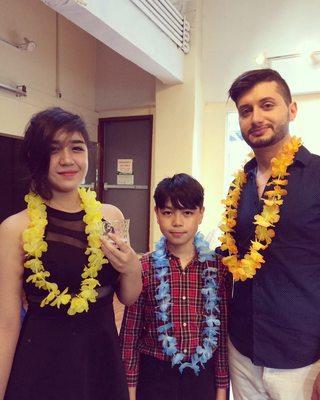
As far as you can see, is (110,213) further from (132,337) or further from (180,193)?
(132,337)

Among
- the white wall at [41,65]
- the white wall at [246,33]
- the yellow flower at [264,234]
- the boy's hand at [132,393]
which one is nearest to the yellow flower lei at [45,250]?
the boy's hand at [132,393]

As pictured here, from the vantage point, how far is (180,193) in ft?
4.78

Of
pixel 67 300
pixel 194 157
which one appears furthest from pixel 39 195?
pixel 194 157

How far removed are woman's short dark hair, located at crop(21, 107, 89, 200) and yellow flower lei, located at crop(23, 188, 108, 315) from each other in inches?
2.4

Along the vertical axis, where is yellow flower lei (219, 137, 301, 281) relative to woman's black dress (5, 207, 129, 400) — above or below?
above

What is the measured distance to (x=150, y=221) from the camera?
5062mm

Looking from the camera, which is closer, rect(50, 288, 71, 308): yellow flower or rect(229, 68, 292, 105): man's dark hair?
rect(50, 288, 71, 308): yellow flower

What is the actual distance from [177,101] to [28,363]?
3781 millimetres

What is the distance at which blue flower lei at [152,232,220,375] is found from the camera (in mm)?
1395

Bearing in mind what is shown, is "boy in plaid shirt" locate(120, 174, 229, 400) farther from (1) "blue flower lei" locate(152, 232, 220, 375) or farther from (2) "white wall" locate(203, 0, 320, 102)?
(2) "white wall" locate(203, 0, 320, 102)

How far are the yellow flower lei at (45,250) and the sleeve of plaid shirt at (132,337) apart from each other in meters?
0.27

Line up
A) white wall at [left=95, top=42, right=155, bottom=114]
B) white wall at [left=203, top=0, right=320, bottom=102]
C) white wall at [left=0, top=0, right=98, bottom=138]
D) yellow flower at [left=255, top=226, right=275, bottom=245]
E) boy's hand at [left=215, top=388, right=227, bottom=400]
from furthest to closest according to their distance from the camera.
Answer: white wall at [left=95, top=42, right=155, bottom=114] → white wall at [left=203, top=0, right=320, bottom=102] → white wall at [left=0, top=0, right=98, bottom=138] → boy's hand at [left=215, top=388, right=227, bottom=400] → yellow flower at [left=255, top=226, right=275, bottom=245]

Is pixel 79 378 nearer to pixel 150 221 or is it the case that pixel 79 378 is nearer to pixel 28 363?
pixel 28 363

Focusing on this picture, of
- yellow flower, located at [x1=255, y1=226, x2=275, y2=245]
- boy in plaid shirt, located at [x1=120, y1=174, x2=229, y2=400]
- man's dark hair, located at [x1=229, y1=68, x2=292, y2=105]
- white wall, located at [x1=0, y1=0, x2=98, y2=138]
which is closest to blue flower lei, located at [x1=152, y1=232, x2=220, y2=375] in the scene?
boy in plaid shirt, located at [x1=120, y1=174, x2=229, y2=400]
